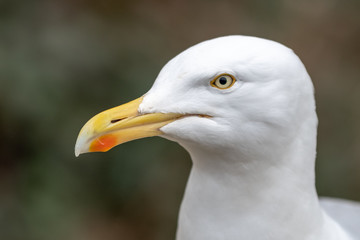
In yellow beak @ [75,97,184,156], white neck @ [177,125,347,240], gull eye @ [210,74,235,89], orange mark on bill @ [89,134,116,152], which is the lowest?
white neck @ [177,125,347,240]

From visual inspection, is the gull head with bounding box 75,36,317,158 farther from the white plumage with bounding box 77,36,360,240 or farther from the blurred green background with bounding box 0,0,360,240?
the blurred green background with bounding box 0,0,360,240

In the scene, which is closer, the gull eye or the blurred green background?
the gull eye

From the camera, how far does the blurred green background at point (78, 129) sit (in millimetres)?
2883

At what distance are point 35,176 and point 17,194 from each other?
158mm

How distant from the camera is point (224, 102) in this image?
52.2 inches

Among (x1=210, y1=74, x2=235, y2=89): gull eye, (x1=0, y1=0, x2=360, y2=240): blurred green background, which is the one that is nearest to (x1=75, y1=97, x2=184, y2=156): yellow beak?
(x1=210, y1=74, x2=235, y2=89): gull eye

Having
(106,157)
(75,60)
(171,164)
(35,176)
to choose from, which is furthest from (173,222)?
(75,60)

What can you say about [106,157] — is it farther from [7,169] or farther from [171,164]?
[7,169]

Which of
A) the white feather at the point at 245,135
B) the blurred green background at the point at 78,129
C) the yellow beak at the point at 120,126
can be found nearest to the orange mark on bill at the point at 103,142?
the yellow beak at the point at 120,126

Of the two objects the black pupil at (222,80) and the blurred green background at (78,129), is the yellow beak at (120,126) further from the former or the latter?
the blurred green background at (78,129)

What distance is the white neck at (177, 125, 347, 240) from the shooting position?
4.66 ft

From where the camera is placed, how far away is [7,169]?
3.09m

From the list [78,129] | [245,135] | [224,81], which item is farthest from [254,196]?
[78,129]

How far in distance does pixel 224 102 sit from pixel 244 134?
0.10 meters
